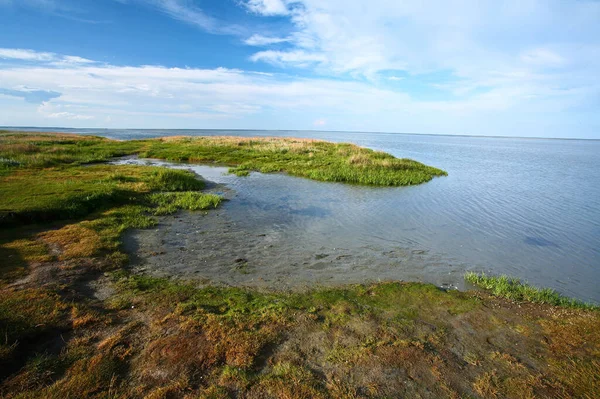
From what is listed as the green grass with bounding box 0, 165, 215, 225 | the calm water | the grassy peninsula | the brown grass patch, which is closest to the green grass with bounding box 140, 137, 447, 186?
the calm water

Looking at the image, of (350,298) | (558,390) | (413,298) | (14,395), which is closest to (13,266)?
(14,395)

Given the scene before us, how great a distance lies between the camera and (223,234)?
15.5 m

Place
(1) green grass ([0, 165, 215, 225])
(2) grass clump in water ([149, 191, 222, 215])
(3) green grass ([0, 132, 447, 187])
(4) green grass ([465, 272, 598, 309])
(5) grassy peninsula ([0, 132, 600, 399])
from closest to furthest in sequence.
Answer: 1. (5) grassy peninsula ([0, 132, 600, 399])
2. (4) green grass ([465, 272, 598, 309])
3. (1) green grass ([0, 165, 215, 225])
4. (2) grass clump in water ([149, 191, 222, 215])
5. (3) green grass ([0, 132, 447, 187])

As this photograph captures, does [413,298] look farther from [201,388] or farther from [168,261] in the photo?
[168,261]

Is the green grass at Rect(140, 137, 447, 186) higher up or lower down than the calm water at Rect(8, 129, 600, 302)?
higher up

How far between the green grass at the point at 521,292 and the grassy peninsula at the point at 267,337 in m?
0.05

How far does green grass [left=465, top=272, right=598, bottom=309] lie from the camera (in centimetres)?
966

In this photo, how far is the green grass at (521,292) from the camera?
31.7ft

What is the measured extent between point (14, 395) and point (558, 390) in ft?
33.4

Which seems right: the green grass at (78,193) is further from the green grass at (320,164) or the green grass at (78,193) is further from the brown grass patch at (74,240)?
the green grass at (320,164)

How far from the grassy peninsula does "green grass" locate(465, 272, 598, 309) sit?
5cm

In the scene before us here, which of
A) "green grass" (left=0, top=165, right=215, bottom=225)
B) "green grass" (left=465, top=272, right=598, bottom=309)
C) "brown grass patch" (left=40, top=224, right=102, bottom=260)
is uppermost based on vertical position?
"green grass" (left=0, top=165, right=215, bottom=225)

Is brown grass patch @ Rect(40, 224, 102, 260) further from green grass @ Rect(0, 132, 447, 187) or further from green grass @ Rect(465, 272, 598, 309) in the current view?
green grass @ Rect(0, 132, 447, 187)

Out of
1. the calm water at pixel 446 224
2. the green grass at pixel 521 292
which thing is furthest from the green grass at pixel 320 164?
the green grass at pixel 521 292
